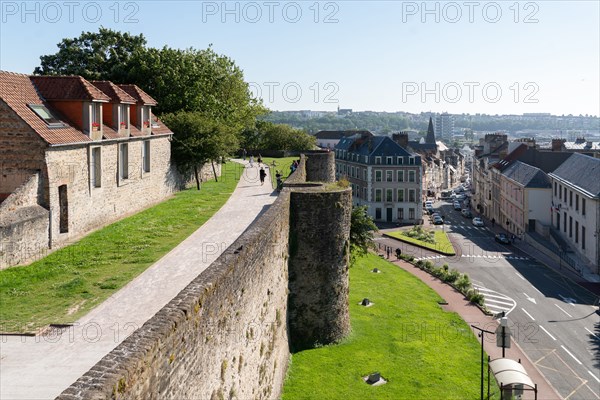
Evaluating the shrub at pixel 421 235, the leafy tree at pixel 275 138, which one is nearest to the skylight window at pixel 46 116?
the shrub at pixel 421 235

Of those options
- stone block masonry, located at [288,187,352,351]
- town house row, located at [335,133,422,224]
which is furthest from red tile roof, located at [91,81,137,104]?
town house row, located at [335,133,422,224]

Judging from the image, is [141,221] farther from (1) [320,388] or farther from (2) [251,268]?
(2) [251,268]

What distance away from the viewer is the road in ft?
88.9

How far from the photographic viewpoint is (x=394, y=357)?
24.0 meters

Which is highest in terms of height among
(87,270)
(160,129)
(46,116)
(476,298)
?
(160,129)

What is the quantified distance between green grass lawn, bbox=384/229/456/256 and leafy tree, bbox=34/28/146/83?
1334 inches

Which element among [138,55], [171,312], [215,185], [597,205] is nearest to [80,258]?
[171,312]

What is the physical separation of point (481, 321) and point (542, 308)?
24.3 feet

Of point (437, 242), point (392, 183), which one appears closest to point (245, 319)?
point (437, 242)

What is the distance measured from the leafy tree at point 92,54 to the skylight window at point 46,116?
95.0ft

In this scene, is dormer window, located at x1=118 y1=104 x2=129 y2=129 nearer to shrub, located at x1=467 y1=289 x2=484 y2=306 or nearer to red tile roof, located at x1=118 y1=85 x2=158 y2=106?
red tile roof, located at x1=118 y1=85 x2=158 y2=106

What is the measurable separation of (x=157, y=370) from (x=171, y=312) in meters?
0.89

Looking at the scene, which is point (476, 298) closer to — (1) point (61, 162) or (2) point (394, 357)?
(2) point (394, 357)

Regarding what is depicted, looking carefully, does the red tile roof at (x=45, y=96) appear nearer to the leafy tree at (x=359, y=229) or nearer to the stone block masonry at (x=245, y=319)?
the stone block masonry at (x=245, y=319)
